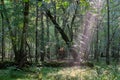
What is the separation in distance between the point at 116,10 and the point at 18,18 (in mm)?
18902

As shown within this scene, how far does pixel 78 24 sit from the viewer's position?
1294 inches

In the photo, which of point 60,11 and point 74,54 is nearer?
point 74,54

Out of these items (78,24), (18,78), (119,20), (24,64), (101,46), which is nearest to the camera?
(18,78)

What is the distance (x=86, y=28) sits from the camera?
2755 centimetres

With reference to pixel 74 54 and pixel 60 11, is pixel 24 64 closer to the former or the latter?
pixel 74 54

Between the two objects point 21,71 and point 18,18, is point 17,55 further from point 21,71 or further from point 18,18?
point 18,18

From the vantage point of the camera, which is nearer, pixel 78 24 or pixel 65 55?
pixel 65 55

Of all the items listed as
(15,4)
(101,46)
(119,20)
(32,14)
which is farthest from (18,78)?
(101,46)

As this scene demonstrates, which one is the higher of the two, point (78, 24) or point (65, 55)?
point (78, 24)

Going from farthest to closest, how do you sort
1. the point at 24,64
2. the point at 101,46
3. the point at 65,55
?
the point at 101,46
the point at 65,55
the point at 24,64

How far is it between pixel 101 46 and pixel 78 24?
17723 mm

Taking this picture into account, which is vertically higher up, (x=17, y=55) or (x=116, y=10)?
(x=116, y=10)

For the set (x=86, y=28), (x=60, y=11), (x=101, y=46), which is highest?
(x=60, y=11)

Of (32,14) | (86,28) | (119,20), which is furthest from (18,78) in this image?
(119,20)
